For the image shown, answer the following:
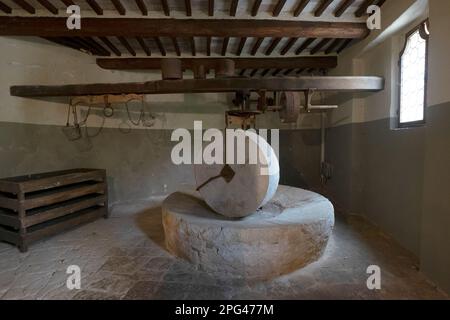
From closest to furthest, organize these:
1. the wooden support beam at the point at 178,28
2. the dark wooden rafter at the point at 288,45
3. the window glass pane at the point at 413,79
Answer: the window glass pane at the point at 413,79 < the wooden support beam at the point at 178,28 < the dark wooden rafter at the point at 288,45

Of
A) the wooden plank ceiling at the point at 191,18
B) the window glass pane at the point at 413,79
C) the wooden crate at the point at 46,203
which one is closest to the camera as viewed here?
the window glass pane at the point at 413,79

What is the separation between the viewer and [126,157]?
5.75 m

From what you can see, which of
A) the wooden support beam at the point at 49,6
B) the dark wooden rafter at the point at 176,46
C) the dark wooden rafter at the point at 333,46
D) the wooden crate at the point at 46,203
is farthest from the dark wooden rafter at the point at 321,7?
the wooden crate at the point at 46,203

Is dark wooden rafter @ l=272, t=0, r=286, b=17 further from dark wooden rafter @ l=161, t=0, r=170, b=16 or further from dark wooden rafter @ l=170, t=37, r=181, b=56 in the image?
dark wooden rafter @ l=170, t=37, r=181, b=56

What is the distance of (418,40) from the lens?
10.4 feet

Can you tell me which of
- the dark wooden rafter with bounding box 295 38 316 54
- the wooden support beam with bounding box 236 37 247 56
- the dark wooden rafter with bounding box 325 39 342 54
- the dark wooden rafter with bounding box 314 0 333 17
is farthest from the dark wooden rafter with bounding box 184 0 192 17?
the dark wooden rafter with bounding box 325 39 342 54

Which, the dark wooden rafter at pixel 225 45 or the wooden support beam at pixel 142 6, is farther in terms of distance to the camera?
the dark wooden rafter at pixel 225 45

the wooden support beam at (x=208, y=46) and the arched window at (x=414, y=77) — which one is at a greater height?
the wooden support beam at (x=208, y=46)

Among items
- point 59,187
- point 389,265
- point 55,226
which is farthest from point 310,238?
point 59,187

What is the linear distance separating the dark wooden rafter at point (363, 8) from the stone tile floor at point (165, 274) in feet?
10.4

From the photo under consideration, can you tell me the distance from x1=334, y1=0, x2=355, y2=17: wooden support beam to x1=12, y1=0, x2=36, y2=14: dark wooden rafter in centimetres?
416

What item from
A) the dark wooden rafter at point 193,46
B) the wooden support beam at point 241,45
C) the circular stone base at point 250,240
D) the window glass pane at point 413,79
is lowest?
the circular stone base at point 250,240

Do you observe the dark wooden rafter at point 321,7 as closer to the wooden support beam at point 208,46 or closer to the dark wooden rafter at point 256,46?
the dark wooden rafter at point 256,46

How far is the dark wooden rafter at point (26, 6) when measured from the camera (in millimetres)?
3340
